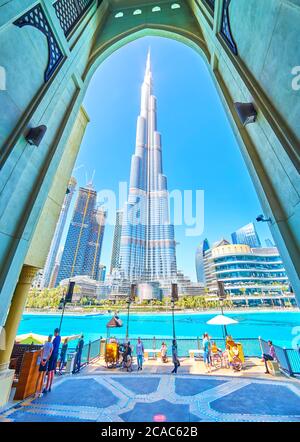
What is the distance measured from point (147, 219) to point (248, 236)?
368 feet

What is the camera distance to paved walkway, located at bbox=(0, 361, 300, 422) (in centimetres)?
405

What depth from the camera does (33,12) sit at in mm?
4129

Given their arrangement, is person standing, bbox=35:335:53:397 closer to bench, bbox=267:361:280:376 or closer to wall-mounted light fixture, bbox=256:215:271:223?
wall-mounted light fixture, bbox=256:215:271:223

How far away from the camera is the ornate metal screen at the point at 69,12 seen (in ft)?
17.1

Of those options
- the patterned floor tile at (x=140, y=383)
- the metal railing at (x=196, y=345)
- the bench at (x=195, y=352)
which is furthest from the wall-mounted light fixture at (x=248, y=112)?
the bench at (x=195, y=352)

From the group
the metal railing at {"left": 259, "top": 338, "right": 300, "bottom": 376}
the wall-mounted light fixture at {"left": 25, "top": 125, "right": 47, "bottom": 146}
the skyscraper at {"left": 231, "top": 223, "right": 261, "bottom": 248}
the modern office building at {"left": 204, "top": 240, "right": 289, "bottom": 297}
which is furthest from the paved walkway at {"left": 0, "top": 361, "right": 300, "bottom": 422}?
the skyscraper at {"left": 231, "top": 223, "right": 261, "bottom": 248}

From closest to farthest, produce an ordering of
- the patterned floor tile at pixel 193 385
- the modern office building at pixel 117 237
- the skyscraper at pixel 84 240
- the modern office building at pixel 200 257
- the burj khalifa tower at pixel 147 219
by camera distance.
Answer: the patterned floor tile at pixel 193 385
the burj khalifa tower at pixel 147 219
the skyscraper at pixel 84 240
the modern office building at pixel 117 237
the modern office building at pixel 200 257

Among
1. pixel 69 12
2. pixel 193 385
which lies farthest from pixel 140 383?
pixel 69 12

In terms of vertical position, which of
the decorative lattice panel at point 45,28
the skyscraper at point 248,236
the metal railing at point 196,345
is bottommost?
the metal railing at point 196,345

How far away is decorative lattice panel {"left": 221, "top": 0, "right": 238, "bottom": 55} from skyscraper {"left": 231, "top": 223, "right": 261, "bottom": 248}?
585 ft

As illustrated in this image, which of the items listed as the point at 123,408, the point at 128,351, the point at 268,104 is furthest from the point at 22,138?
the point at 128,351

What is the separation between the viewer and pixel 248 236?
169 meters

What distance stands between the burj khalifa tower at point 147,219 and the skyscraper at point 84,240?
832 inches

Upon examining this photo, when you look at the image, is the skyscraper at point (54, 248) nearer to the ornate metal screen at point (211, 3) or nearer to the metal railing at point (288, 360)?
the ornate metal screen at point (211, 3)
